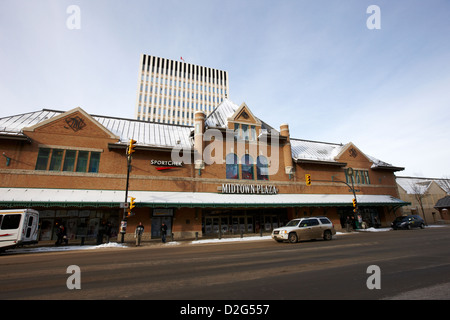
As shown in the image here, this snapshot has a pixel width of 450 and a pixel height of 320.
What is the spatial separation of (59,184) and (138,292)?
19.0 m

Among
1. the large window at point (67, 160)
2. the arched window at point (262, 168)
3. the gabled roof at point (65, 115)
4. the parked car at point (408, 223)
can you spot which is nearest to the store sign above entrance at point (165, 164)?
the gabled roof at point (65, 115)

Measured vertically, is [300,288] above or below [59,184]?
below

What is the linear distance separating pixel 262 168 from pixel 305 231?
38.8 ft

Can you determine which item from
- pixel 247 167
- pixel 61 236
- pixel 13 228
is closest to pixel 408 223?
pixel 247 167

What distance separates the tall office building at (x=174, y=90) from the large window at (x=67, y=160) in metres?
52.0

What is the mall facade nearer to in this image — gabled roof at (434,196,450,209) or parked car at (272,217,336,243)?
parked car at (272,217,336,243)

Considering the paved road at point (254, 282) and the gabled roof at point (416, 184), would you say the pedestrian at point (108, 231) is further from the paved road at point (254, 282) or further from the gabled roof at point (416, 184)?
the gabled roof at point (416, 184)

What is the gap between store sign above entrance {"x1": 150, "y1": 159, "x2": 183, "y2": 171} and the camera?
22.3m

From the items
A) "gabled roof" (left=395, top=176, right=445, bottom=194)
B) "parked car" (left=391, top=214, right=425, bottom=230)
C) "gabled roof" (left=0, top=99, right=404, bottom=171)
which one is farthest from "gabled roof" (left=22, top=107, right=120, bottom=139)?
"gabled roof" (left=395, top=176, right=445, bottom=194)

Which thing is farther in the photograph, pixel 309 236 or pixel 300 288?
pixel 309 236

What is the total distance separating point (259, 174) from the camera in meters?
26.1
